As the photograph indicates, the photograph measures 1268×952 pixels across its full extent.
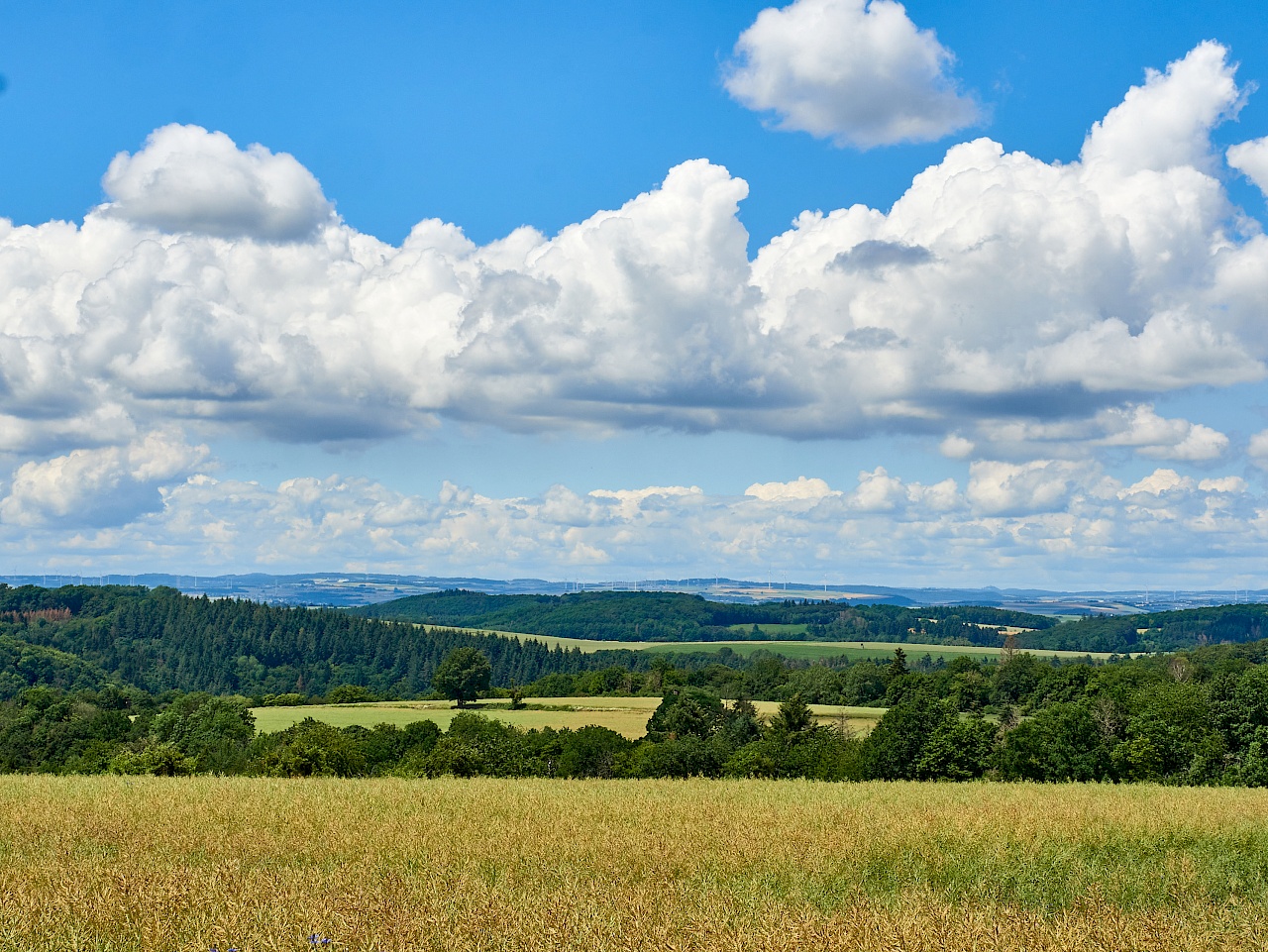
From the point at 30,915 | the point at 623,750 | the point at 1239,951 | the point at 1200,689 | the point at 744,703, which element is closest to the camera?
the point at 1239,951

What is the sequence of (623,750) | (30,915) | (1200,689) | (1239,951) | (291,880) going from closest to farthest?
(1239,951) < (30,915) < (291,880) < (1200,689) < (623,750)

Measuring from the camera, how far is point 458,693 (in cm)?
13888

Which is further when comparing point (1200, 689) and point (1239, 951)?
point (1200, 689)

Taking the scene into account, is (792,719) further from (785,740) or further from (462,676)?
(462,676)

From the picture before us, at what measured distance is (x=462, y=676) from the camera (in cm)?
13738

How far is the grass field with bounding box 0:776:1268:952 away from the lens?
30.8ft

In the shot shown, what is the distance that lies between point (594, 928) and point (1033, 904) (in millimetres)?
5815

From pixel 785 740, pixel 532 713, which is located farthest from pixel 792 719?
pixel 532 713

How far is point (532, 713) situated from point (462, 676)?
62.2 feet

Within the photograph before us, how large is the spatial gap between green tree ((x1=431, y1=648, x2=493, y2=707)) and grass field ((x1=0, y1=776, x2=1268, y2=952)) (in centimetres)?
11510

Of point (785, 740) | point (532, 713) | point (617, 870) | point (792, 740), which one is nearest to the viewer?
point (617, 870)

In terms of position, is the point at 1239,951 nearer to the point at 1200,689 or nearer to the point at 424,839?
the point at 424,839

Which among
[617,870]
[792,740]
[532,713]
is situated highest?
[617,870]

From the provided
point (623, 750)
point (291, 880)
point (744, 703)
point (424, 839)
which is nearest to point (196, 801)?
point (424, 839)
